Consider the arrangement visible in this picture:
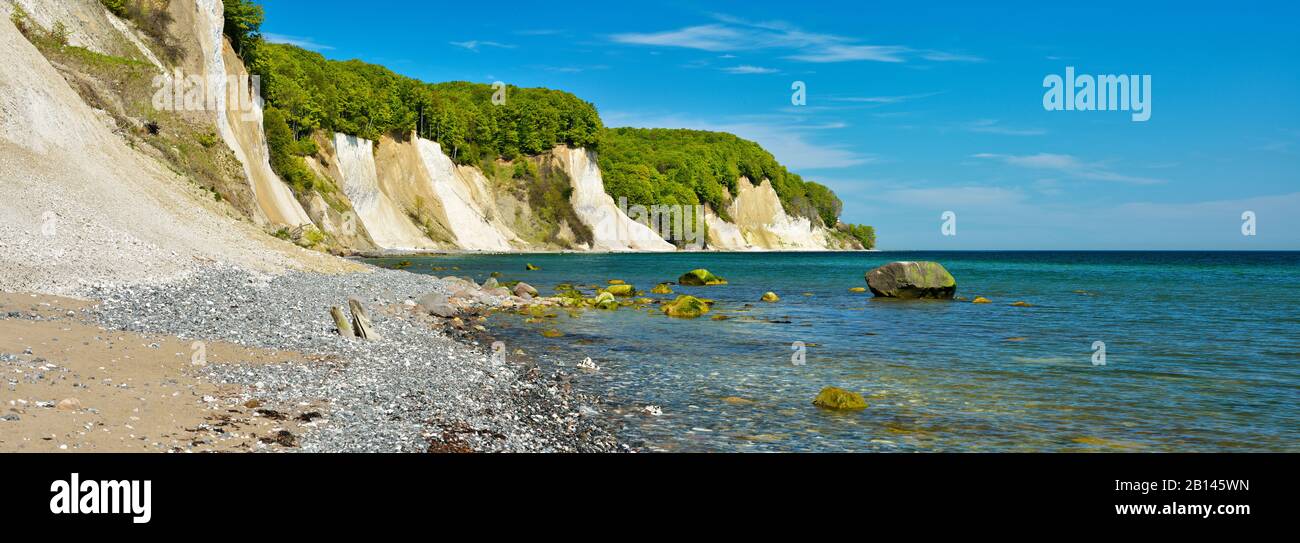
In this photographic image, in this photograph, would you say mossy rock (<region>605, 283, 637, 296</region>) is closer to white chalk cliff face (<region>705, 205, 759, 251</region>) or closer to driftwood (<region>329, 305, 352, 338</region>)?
driftwood (<region>329, 305, 352, 338</region>)

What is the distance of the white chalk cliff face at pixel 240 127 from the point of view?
52.5 metres

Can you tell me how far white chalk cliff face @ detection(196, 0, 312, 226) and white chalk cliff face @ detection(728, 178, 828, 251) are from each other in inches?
→ 4785

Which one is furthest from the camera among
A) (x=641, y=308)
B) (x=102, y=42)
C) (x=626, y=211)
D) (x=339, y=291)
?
(x=626, y=211)

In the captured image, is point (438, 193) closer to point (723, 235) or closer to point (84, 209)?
point (84, 209)

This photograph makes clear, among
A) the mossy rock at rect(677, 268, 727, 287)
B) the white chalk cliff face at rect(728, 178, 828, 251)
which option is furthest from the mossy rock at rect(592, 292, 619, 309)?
the white chalk cliff face at rect(728, 178, 828, 251)

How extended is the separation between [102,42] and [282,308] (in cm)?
3439

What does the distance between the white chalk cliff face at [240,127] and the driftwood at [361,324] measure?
36368mm

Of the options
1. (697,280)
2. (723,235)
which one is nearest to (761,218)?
(723,235)

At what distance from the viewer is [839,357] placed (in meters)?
20.7

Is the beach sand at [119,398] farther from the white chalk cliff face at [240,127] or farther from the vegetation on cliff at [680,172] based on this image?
the vegetation on cliff at [680,172]

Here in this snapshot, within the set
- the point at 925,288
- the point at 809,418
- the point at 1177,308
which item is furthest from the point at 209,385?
the point at 1177,308

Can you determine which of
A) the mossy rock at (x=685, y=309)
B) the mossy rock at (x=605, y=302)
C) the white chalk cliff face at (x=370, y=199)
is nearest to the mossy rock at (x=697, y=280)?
the mossy rock at (x=605, y=302)

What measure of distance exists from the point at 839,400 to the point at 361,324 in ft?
38.9
